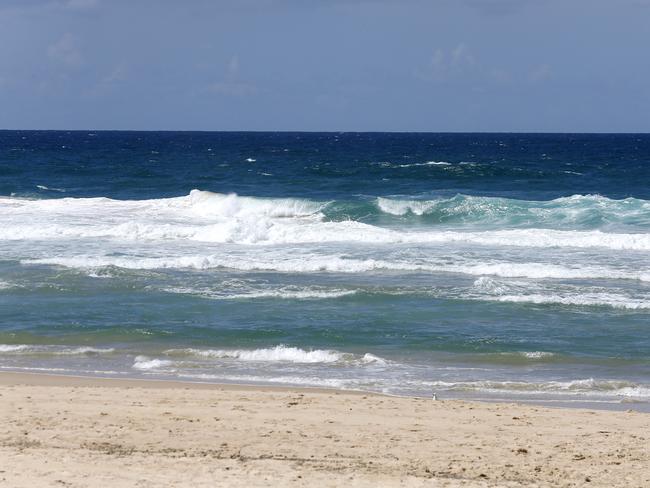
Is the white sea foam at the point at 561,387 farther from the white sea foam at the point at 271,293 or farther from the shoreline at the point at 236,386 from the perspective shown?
the white sea foam at the point at 271,293

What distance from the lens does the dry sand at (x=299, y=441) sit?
26.1ft

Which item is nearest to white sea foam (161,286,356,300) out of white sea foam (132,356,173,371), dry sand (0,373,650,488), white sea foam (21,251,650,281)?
white sea foam (21,251,650,281)

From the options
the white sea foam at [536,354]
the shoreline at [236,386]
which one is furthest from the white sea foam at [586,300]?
the shoreline at [236,386]

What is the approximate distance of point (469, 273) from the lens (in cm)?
2189

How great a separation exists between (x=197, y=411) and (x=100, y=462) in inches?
87.7

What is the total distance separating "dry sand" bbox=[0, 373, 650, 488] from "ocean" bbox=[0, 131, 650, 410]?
5.83 feet

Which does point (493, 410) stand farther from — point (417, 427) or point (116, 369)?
point (116, 369)

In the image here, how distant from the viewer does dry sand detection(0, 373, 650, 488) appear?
313 inches

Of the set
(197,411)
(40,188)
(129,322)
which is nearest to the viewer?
(197,411)

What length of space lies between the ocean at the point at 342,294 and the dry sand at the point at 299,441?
1777mm

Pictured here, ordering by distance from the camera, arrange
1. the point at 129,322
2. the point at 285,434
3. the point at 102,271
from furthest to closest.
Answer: the point at 102,271 → the point at 129,322 → the point at 285,434

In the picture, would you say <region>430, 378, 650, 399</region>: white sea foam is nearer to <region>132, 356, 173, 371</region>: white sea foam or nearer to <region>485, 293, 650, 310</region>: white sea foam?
<region>132, 356, 173, 371</region>: white sea foam

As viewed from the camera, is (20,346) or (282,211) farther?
(282,211)

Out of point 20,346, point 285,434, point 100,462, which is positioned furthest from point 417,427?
point 20,346
